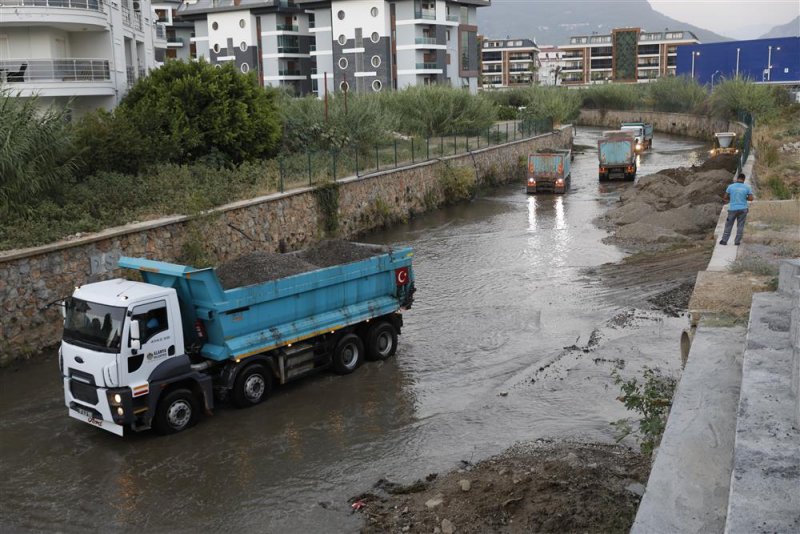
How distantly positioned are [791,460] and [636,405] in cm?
373

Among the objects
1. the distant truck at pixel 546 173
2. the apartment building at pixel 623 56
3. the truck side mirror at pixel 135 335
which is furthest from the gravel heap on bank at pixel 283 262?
the apartment building at pixel 623 56

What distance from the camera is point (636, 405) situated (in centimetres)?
1020

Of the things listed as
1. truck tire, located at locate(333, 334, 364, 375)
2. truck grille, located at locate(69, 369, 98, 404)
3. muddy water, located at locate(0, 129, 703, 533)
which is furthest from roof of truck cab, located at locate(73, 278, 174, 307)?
truck tire, located at locate(333, 334, 364, 375)

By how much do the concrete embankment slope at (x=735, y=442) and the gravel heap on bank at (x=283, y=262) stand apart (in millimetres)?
7073

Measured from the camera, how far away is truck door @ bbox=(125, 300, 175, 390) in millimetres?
11742

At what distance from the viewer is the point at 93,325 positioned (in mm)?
11984

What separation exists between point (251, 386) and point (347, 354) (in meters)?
2.29

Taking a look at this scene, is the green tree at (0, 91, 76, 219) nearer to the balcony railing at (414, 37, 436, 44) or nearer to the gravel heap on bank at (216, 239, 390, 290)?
the gravel heap on bank at (216, 239, 390, 290)

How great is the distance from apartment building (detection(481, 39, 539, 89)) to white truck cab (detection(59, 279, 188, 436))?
162 meters

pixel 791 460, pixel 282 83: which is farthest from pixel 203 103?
pixel 282 83

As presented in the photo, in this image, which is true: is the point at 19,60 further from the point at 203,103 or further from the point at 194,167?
the point at 194,167

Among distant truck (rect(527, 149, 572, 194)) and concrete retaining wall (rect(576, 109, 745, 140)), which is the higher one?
concrete retaining wall (rect(576, 109, 745, 140))

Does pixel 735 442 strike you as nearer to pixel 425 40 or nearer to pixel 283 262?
pixel 283 262

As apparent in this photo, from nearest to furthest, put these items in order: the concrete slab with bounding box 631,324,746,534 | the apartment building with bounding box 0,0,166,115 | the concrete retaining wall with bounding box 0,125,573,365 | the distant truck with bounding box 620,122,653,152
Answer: the concrete slab with bounding box 631,324,746,534, the concrete retaining wall with bounding box 0,125,573,365, the apartment building with bounding box 0,0,166,115, the distant truck with bounding box 620,122,653,152
